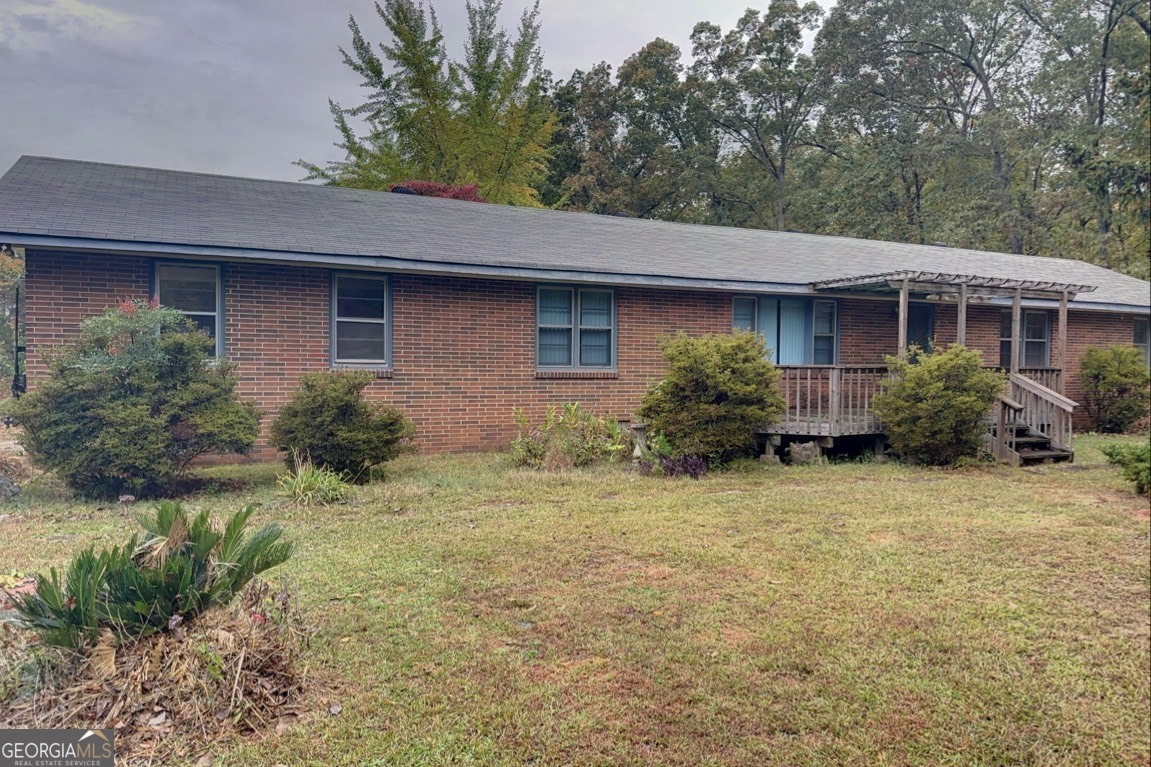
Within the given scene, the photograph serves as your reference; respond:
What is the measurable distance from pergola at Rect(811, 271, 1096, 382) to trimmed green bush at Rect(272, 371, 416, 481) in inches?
294

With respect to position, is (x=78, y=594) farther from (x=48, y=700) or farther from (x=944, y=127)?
(x=944, y=127)

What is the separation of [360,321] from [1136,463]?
9.29 m

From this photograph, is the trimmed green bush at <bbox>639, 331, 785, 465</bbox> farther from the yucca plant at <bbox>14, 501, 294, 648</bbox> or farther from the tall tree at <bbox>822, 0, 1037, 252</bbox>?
the tall tree at <bbox>822, 0, 1037, 252</bbox>

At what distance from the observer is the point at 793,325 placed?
12.8m

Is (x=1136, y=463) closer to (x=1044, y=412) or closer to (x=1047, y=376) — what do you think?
(x=1044, y=412)

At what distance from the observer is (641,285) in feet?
36.1

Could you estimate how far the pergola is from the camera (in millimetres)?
10156

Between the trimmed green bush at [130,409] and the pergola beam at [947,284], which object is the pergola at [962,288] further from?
the trimmed green bush at [130,409]

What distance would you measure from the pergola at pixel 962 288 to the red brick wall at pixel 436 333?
1.83 m

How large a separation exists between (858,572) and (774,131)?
88.3ft

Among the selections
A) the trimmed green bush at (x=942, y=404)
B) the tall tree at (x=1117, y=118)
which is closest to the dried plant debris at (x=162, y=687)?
the tall tree at (x=1117, y=118)

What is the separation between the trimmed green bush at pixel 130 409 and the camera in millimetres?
6398

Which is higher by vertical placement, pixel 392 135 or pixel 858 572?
pixel 392 135

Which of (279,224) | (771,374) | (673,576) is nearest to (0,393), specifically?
(279,224)
